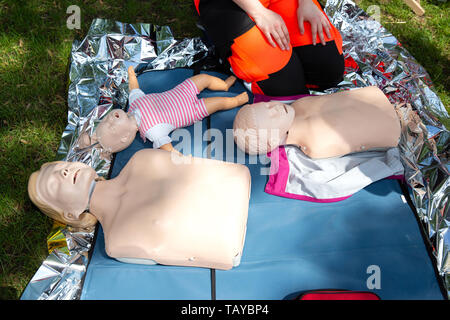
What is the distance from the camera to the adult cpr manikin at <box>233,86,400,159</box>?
60.1 inches

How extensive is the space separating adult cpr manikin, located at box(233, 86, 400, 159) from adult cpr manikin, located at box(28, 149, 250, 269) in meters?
0.17

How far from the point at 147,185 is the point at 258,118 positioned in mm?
533

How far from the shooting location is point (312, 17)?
1741mm

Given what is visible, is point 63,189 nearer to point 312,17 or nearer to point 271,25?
point 271,25

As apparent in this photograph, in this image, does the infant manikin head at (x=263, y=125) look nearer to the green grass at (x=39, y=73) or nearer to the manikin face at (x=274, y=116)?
the manikin face at (x=274, y=116)

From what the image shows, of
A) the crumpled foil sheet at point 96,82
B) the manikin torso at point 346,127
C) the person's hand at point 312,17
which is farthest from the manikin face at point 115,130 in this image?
the person's hand at point 312,17

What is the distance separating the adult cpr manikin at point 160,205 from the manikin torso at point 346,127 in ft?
1.05

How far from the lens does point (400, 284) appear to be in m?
1.38

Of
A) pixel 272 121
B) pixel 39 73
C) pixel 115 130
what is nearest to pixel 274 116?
pixel 272 121

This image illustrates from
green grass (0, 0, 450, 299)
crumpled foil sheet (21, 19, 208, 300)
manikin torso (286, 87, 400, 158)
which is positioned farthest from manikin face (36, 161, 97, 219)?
manikin torso (286, 87, 400, 158)

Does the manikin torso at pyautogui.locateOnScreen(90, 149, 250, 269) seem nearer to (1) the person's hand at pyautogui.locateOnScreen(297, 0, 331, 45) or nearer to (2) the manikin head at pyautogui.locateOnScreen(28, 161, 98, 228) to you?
(2) the manikin head at pyautogui.locateOnScreen(28, 161, 98, 228)

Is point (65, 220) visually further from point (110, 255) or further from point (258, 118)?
point (258, 118)

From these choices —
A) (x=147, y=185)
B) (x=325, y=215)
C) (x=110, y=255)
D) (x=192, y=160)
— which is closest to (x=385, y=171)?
(x=325, y=215)

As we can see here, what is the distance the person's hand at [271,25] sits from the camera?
5.56 feet
